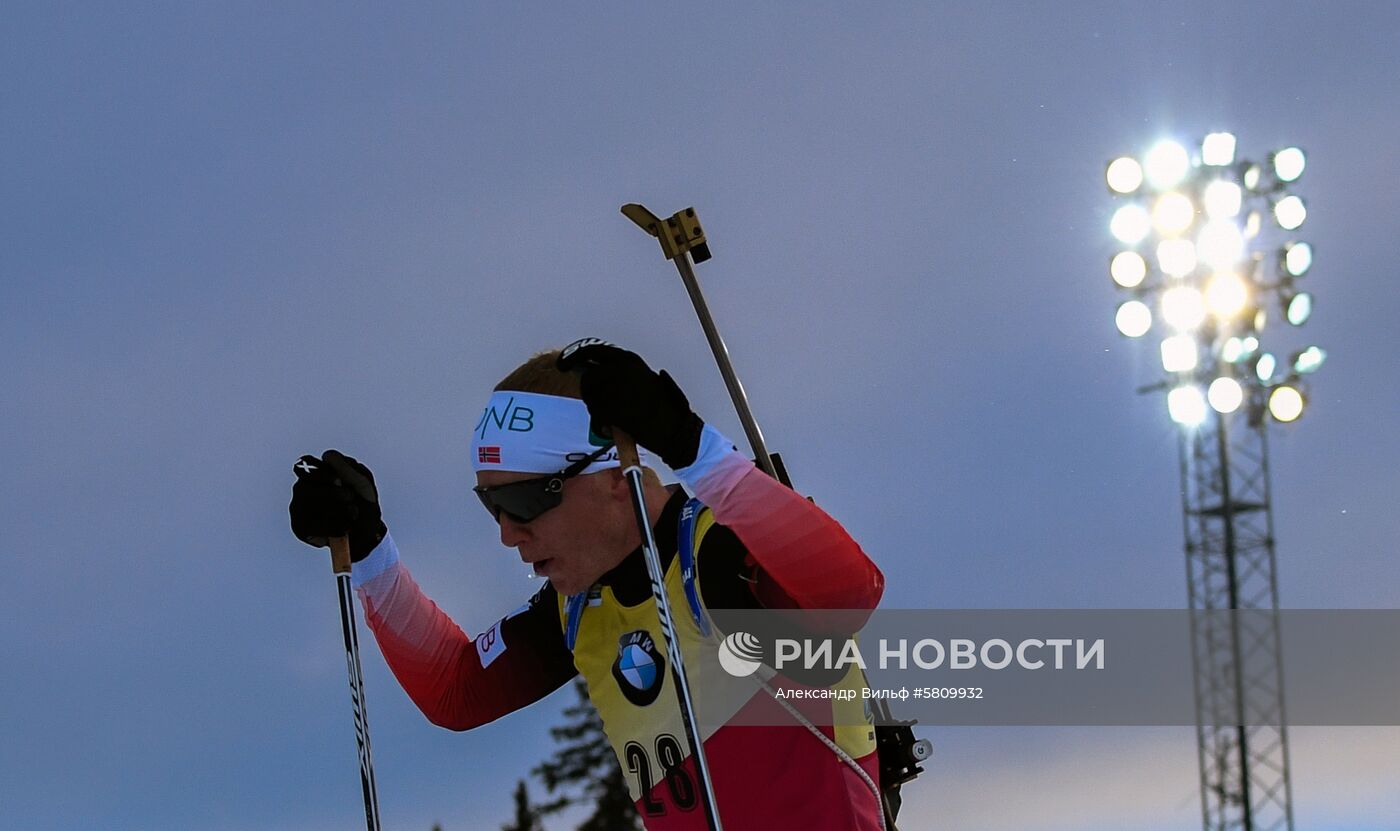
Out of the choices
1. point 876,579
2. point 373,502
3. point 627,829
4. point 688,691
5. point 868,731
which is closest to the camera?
point 688,691

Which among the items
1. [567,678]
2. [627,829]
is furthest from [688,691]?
[627,829]

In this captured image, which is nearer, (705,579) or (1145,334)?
(705,579)

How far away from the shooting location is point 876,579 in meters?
4.05

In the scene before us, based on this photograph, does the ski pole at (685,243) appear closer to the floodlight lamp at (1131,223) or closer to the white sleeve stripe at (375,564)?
the white sleeve stripe at (375,564)

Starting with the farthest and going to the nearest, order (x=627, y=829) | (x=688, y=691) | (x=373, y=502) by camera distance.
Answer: (x=627, y=829), (x=373, y=502), (x=688, y=691)

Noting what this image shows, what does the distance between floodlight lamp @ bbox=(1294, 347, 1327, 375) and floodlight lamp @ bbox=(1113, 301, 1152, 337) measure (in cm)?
142

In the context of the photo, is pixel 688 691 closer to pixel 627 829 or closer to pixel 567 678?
pixel 567 678

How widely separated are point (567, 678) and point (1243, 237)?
11.9 meters

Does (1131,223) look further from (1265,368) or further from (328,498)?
(328,498)

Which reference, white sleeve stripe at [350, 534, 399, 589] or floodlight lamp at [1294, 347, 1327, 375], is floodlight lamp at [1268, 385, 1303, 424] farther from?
white sleeve stripe at [350, 534, 399, 589]

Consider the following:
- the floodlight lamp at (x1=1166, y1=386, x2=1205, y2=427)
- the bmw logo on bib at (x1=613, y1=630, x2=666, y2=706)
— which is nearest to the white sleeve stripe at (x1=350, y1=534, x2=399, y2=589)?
the bmw logo on bib at (x1=613, y1=630, x2=666, y2=706)

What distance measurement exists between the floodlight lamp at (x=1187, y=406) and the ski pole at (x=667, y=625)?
11.6 metres

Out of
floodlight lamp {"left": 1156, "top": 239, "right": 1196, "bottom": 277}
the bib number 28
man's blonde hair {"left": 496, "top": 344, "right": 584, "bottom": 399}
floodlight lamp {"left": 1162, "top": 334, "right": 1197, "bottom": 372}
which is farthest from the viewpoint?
floodlight lamp {"left": 1156, "top": 239, "right": 1196, "bottom": 277}

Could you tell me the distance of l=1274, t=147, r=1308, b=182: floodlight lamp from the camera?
1502 cm
